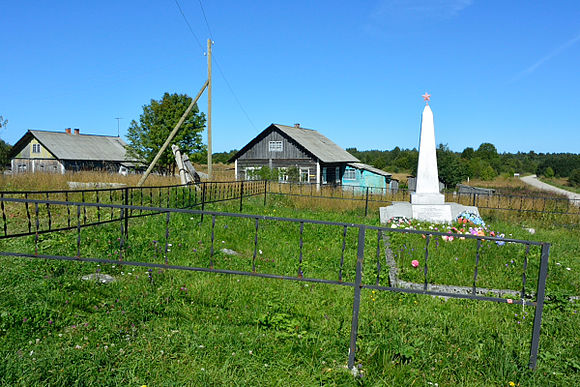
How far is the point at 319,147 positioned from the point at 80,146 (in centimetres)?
2533

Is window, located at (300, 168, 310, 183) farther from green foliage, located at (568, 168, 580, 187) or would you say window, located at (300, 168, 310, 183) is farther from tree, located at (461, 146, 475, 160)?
tree, located at (461, 146, 475, 160)

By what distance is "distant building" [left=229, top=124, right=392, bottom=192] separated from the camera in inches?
990

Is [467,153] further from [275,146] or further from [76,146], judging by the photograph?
[76,146]

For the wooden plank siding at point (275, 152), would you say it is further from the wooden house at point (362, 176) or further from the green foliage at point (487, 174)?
the green foliage at point (487, 174)

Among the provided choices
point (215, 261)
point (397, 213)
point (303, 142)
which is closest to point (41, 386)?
point (215, 261)

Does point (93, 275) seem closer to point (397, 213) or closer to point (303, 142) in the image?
point (397, 213)

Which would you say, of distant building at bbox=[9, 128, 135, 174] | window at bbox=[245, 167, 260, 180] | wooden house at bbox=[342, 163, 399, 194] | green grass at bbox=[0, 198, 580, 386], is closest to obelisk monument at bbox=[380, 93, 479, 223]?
green grass at bbox=[0, 198, 580, 386]

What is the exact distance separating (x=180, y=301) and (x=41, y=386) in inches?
64.4

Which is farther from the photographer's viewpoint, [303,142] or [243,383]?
[303,142]

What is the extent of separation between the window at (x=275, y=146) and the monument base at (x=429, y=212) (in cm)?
1663

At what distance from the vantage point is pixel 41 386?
8.36ft

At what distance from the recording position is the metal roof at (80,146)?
112 feet

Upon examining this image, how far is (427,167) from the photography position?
32.8 ft

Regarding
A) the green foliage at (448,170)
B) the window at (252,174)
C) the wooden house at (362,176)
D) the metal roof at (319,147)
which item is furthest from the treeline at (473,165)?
the window at (252,174)
